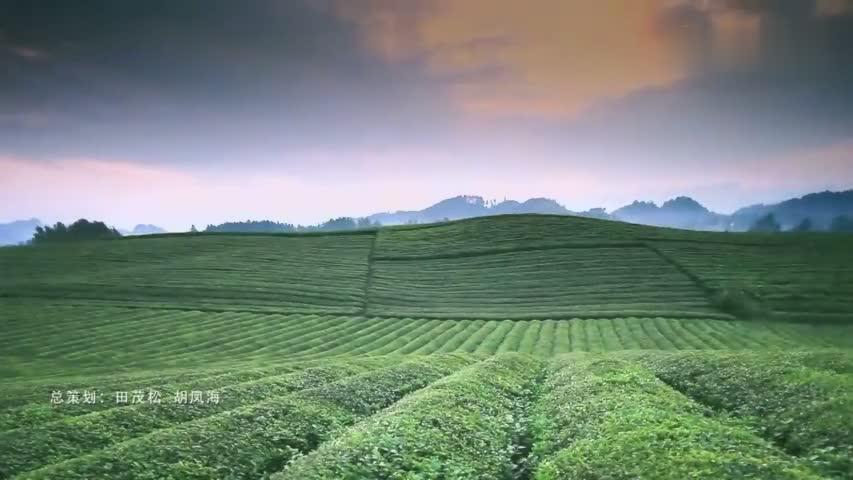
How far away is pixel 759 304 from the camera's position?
81.1m

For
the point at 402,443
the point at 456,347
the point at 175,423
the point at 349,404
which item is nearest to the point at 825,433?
the point at 402,443

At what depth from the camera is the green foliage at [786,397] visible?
1652 centimetres

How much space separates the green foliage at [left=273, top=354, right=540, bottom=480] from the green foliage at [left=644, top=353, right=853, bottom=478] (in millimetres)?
8815

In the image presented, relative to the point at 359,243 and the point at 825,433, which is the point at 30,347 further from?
the point at 359,243

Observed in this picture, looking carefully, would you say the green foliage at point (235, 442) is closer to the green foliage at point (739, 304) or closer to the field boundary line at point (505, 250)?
the green foliage at point (739, 304)

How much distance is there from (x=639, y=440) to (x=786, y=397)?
8793 millimetres

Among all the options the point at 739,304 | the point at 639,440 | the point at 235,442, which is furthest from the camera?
the point at 739,304

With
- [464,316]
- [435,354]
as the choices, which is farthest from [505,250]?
[435,354]

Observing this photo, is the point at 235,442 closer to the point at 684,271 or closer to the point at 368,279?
the point at 368,279

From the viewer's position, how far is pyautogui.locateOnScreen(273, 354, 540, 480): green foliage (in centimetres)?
1653

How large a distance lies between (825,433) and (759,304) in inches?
2890

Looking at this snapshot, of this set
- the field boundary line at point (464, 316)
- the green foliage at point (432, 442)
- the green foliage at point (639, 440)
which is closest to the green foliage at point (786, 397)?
the green foliage at point (639, 440)

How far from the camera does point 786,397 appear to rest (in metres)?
21.6

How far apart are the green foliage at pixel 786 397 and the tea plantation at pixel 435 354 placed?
12 centimetres
